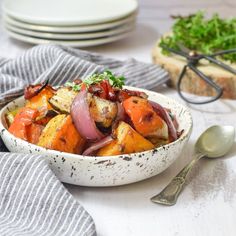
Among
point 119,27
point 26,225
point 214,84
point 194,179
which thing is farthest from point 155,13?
point 26,225

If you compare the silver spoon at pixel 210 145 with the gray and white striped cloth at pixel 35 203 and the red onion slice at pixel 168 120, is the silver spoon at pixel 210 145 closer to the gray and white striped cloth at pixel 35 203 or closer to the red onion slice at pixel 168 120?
the red onion slice at pixel 168 120

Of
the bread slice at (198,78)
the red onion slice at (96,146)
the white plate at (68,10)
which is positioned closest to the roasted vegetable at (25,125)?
the red onion slice at (96,146)

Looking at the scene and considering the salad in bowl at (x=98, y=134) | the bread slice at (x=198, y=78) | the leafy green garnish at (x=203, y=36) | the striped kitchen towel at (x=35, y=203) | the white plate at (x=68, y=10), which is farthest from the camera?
the white plate at (x=68, y=10)

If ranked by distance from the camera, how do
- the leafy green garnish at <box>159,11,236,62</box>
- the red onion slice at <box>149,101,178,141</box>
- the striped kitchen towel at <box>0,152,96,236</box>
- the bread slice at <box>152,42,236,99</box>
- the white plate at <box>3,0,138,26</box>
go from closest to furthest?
the striped kitchen towel at <box>0,152,96,236</box> < the red onion slice at <box>149,101,178,141</box> < the bread slice at <box>152,42,236,99</box> < the leafy green garnish at <box>159,11,236,62</box> < the white plate at <box>3,0,138,26</box>

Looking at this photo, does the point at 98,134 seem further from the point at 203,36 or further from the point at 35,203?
the point at 203,36

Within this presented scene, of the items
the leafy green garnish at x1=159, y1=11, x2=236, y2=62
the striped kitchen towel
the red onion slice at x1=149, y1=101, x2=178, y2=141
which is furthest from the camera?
the leafy green garnish at x1=159, y1=11, x2=236, y2=62

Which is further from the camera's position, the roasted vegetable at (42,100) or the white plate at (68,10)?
the white plate at (68,10)

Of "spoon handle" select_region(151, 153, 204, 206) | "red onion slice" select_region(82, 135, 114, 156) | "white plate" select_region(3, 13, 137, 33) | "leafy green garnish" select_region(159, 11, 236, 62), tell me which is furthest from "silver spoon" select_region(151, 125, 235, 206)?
"white plate" select_region(3, 13, 137, 33)

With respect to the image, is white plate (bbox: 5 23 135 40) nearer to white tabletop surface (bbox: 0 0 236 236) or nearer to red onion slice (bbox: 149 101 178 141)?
white tabletop surface (bbox: 0 0 236 236)
